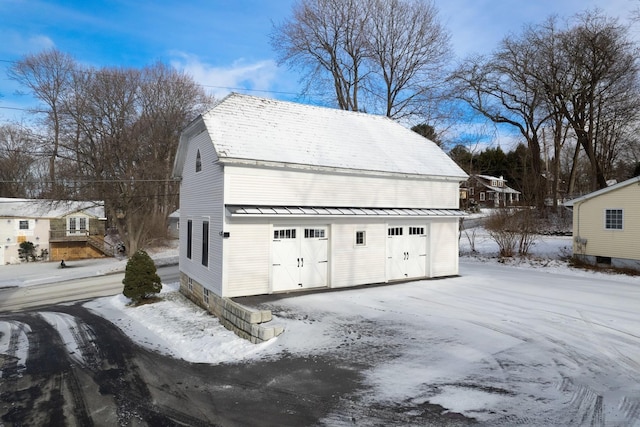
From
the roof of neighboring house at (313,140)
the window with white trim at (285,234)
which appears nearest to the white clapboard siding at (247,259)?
the window with white trim at (285,234)

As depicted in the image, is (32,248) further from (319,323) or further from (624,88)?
(624,88)

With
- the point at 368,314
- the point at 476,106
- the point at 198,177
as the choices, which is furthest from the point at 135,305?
the point at 476,106

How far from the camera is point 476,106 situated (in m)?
31.4

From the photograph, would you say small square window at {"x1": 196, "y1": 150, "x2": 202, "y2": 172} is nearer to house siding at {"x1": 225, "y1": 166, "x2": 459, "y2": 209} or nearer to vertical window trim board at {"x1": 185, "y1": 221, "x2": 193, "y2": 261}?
vertical window trim board at {"x1": 185, "y1": 221, "x2": 193, "y2": 261}

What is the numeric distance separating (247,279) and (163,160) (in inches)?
1180

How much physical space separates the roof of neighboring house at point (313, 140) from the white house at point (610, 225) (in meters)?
8.29

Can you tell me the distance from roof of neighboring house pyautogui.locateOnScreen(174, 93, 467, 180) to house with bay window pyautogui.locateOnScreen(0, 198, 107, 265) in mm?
26026

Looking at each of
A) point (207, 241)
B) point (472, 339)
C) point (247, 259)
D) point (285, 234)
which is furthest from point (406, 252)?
point (207, 241)

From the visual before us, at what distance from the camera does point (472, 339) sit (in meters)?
7.63

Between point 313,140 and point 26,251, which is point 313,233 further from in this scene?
point 26,251

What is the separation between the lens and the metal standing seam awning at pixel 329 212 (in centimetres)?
1041

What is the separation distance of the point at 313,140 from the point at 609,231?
48.1 feet

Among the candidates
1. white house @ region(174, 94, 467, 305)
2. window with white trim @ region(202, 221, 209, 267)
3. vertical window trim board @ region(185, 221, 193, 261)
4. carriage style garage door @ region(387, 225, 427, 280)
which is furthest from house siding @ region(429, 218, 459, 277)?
vertical window trim board @ region(185, 221, 193, 261)

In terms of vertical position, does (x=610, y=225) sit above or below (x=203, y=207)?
below
